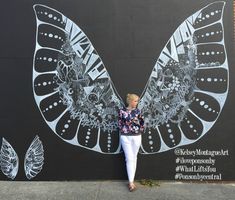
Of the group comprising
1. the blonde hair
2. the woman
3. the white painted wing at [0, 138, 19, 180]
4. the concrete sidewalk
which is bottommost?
the concrete sidewalk

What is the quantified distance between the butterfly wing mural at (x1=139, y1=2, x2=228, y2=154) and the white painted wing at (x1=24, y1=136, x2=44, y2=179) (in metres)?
1.74

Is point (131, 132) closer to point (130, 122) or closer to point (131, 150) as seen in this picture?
point (130, 122)

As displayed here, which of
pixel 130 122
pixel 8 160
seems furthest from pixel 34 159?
pixel 130 122

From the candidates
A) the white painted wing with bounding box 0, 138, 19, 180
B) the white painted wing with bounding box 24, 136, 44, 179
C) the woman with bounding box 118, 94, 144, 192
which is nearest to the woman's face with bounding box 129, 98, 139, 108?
the woman with bounding box 118, 94, 144, 192

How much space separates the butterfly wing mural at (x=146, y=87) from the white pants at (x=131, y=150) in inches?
14.4

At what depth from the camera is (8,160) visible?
615 centimetres

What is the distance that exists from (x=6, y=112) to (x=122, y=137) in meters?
2.01

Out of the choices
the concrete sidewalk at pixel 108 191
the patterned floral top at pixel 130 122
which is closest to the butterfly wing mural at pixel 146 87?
the patterned floral top at pixel 130 122

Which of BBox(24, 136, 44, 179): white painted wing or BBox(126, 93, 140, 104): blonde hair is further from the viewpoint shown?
BBox(24, 136, 44, 179): white painted wing

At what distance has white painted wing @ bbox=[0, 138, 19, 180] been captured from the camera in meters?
6.12

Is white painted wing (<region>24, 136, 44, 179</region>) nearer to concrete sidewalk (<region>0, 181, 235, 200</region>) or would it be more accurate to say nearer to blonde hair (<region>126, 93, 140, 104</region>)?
concrete sidewalk (<region>0, 181, 235, 200</region>)

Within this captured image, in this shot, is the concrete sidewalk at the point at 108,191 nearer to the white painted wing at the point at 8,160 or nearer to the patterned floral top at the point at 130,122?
the white painted wing at the point at 8,160

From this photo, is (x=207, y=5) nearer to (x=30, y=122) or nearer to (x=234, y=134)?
(x=234, y=134)

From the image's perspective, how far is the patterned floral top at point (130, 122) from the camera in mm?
5605
